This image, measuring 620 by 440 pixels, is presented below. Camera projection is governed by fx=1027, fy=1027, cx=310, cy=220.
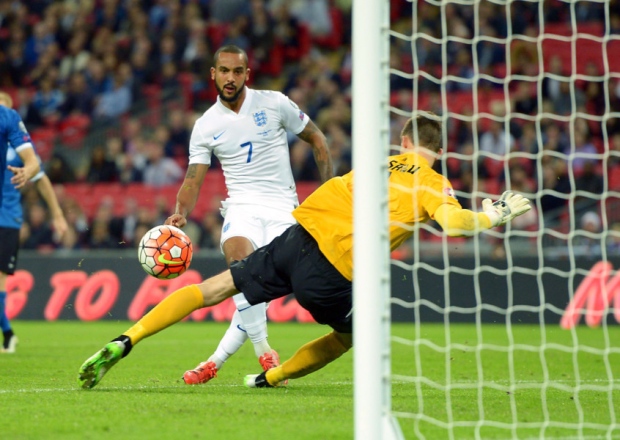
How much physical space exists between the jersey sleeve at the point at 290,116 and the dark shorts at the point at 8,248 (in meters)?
3.44

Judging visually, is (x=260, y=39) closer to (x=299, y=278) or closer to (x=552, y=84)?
(x=552, y=84)

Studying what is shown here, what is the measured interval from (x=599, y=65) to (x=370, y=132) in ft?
43.4

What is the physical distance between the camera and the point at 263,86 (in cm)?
1881

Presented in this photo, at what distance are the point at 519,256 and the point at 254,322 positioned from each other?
25.1 ft

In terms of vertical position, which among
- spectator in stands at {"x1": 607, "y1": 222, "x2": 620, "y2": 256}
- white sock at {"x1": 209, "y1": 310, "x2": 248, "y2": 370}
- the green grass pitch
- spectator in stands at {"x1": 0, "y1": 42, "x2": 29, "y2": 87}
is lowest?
the green grass pitch

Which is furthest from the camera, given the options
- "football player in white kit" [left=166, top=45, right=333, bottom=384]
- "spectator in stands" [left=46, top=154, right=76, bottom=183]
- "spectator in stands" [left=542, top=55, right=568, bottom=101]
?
"spectator in stands" [left=46, top=154, right=76, bottom=183]

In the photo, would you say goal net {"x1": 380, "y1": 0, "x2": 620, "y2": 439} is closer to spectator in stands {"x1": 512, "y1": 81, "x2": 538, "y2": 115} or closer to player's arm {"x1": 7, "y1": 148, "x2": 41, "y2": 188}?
spectator in stands {"x1": 512, "y1": 81, "x2": 538, "y2": 115}

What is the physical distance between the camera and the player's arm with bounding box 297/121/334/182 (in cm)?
715

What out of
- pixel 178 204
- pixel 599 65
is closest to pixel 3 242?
pixel 178 204

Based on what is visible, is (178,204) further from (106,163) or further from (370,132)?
(106,163)

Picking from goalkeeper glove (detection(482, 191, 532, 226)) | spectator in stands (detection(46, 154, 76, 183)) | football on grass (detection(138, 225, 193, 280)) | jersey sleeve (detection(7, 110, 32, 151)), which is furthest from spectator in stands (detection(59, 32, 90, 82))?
goalkeeper glove (detection(482, 191, 532, 226))

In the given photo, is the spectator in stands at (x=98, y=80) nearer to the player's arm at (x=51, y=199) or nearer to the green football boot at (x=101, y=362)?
the player's arm at (x=51, y=199)

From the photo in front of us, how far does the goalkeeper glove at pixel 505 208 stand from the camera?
5213mm

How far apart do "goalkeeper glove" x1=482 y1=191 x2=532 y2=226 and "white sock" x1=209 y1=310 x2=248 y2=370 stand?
7.29 ft
